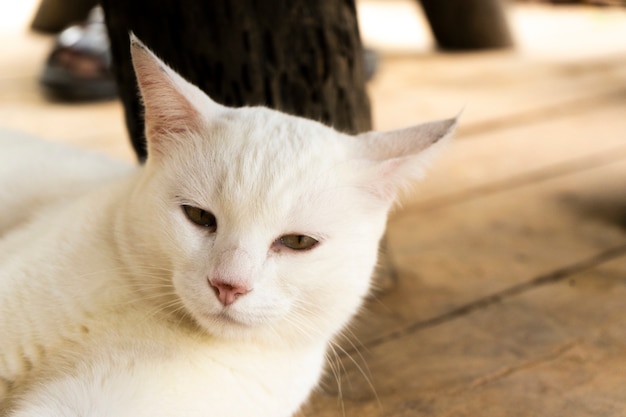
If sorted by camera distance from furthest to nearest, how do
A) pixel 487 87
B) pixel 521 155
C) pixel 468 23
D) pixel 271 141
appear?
pixel 468 23 → pixel 487 87 → pixel 521 155 → pixel 271 141

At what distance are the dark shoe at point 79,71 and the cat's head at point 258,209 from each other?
83.1 inches

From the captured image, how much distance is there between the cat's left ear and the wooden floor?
0.39m

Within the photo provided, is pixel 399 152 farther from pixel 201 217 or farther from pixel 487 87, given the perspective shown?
pixel 487 87

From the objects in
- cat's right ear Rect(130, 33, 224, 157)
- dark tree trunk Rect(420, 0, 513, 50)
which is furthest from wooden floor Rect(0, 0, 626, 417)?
cat's right ear Rect(130, 33, 224, 157)

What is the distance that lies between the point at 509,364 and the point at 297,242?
2.04 ft

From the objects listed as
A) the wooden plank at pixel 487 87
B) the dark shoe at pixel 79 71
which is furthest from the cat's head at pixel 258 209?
the dark shoe at pixel 79 71

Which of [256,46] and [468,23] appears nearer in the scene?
[256,46]

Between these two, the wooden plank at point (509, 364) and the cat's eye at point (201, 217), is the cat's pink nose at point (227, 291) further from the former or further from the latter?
the wooden plank at point (509, 364)

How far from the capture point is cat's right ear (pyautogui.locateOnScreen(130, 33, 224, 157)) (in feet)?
3.54

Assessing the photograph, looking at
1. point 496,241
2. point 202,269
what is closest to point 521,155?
point 496,241

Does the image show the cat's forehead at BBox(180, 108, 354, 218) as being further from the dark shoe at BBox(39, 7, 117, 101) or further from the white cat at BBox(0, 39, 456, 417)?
the dark shoe at BBox(39, 7, 117, 101)

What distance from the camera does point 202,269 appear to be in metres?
1.05

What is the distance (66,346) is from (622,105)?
2.74 m

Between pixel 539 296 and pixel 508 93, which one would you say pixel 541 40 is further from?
pixel 539 296
